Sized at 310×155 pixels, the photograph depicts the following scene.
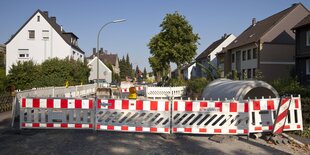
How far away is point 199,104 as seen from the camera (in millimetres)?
8672

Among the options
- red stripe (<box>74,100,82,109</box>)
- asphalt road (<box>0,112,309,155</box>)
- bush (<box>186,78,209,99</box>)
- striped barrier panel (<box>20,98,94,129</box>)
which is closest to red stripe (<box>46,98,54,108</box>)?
striped barrier panel (<box>20,98,94,129</box>)

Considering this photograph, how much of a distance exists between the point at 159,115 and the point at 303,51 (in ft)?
75.1

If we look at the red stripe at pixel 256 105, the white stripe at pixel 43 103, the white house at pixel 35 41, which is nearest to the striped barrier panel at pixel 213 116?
the red stripe at pixel 256 105

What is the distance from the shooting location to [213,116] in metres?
8.74

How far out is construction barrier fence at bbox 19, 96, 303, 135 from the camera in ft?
28.4

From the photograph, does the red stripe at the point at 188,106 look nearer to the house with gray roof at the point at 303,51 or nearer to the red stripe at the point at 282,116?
the red stripe at the point at 282,116

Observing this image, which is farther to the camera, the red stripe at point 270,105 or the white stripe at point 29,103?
the white stripe at point 29,103

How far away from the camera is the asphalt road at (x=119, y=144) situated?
283 inches

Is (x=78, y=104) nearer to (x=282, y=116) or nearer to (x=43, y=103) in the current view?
(x=43, y=103)

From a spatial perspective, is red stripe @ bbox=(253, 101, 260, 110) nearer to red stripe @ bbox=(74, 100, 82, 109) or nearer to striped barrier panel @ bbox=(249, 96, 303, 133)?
striped barrier panel @ bbox=(249, 96, 303, 133)

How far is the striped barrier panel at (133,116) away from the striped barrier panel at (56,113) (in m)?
0.38

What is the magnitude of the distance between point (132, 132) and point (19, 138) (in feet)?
10.5

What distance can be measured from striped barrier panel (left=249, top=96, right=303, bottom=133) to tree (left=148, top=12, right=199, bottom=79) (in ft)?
76.1

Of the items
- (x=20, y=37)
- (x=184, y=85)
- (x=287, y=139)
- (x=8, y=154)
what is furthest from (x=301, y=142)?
(x=20, y=37)
